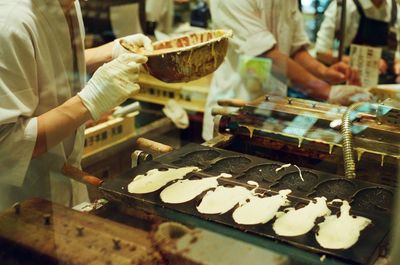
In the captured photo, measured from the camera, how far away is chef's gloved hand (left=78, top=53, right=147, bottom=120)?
149cm

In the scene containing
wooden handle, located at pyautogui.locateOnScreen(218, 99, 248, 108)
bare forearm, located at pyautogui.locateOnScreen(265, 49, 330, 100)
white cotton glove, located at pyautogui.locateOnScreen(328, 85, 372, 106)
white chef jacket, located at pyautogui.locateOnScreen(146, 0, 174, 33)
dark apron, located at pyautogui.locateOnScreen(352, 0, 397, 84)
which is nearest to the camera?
wooden handle, located at pyautogui.locateOnScreen(218, 99, 248, 108)

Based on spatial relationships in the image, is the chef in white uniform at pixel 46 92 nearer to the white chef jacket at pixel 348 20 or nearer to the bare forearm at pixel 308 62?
the bare forearm at pixel 308 62

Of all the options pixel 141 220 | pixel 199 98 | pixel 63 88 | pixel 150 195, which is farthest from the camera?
pixel 199 98

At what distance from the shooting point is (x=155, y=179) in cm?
153

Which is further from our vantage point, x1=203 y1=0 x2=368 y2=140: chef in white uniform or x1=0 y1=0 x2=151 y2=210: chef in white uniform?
x1=203 y1=0 x2=368 y2=140: chef in white uniform

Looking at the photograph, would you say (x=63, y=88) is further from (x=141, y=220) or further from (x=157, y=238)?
(x=157, y=238)

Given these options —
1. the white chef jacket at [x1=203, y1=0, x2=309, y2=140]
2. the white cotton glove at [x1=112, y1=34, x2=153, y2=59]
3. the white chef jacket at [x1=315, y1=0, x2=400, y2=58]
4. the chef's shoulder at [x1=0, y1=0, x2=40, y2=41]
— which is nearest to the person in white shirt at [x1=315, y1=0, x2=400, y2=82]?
the white chef jacket at [x1=315, y1=0, x2=400, y2=58]

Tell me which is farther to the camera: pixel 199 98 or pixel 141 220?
pixel 199 98

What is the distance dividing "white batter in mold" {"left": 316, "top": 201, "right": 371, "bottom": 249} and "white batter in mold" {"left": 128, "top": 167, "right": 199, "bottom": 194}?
46cm

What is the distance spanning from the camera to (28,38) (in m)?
1.42

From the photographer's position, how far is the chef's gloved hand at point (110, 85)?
149 centimetres

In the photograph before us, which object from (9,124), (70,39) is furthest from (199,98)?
(9,124)

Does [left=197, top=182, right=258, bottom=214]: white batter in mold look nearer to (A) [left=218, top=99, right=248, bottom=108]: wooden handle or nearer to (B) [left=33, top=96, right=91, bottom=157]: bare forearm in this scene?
(B) [left=33, top=96, right=91, bottom=157]: bare forearm

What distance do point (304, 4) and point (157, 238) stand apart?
2121mm
